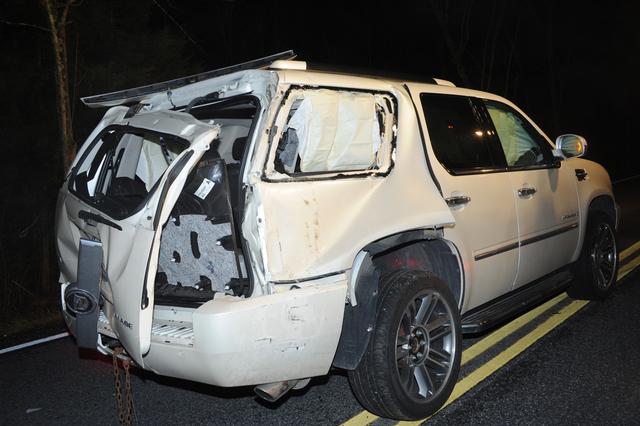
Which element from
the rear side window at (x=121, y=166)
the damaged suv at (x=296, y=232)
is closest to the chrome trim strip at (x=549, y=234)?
the damaged suv at (x=296, y=232)

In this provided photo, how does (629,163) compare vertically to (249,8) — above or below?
below

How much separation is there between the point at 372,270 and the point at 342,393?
111 cm


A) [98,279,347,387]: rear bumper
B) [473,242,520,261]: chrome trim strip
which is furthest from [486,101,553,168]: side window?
[98,279,347,387]: rear bumper

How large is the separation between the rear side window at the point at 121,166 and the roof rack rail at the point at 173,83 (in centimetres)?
22

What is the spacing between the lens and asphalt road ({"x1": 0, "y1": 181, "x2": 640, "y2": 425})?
3.64 metres

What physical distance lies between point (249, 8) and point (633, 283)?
33.8 metres

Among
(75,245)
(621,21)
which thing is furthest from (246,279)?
(621,21)

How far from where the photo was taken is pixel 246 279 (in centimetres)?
318

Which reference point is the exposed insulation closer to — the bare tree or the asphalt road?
the asphalt road

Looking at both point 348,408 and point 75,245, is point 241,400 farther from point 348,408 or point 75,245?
point 75,245

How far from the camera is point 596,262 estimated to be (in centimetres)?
562

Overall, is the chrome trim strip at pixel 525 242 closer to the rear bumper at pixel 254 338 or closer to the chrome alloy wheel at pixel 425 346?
the chrome alloy wheel at pixel 425 346

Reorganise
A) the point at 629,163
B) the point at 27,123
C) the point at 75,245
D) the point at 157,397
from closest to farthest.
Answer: the point at 75,245, the point at 157,397, the point at 27,123, the point at 629,163

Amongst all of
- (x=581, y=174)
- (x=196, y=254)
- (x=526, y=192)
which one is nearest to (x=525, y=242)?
(x=526, y=192)
